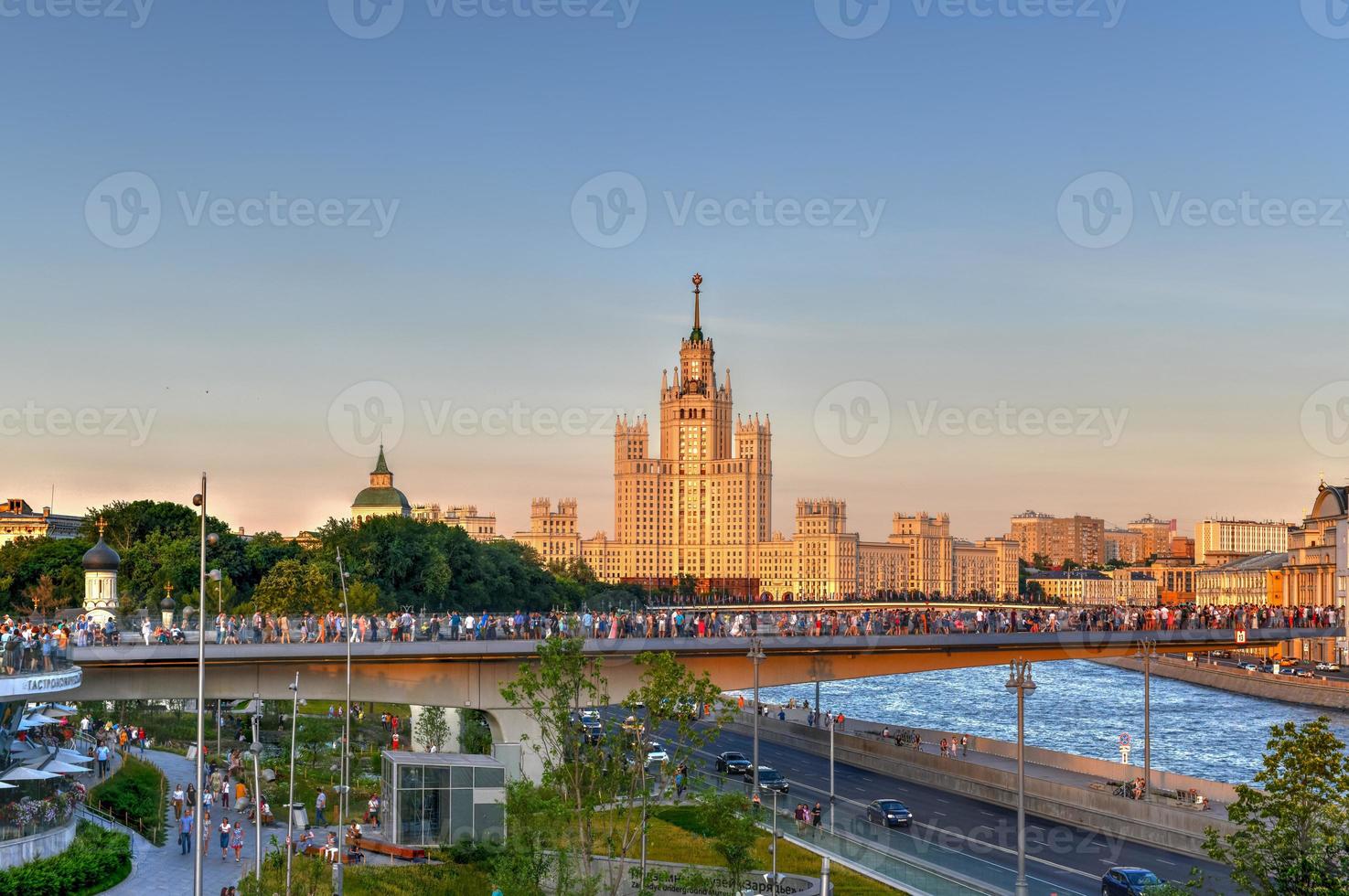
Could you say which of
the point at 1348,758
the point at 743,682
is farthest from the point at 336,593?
the point at 1348,758

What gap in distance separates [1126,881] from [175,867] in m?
24.3

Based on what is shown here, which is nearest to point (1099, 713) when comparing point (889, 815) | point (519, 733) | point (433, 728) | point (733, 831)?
point (433, 728)

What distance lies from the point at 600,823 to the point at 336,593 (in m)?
46.3

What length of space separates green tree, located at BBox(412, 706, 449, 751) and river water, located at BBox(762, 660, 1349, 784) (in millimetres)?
33424

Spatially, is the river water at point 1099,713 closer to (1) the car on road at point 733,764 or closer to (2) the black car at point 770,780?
(2) the black car at point 770,780

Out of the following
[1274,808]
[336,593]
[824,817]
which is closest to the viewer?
[1274,808]

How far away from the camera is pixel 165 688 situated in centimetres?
4722

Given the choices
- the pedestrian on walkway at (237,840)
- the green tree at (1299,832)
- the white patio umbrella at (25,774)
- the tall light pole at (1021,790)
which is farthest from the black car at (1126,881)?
the white patio umbrella at (25,774)

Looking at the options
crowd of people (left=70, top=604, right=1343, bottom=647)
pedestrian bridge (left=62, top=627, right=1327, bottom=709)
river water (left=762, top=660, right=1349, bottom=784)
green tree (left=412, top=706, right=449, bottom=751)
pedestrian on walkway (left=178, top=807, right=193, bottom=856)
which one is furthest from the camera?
river water (left=762, top=660, right=1349, bottom=784)

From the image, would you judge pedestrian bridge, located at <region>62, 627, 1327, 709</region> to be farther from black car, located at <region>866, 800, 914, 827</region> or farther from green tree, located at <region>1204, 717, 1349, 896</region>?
green tree, located at <region>1204, 717, 1349, 896</region>

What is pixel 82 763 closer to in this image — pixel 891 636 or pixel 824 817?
pixel 824 817

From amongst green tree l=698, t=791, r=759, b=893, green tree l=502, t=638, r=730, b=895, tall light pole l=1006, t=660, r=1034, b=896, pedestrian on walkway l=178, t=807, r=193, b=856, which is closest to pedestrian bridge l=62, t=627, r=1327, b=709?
pedestrian on walkway l=178, t=807, r=193, b=856

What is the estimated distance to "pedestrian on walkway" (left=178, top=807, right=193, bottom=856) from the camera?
139ft

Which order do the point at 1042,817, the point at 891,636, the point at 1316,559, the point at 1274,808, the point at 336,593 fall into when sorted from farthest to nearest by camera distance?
the point at 1316,559 → the point at 336,593 → the point at 891,636 → the point at 1042,817 → the point at 1274,808
